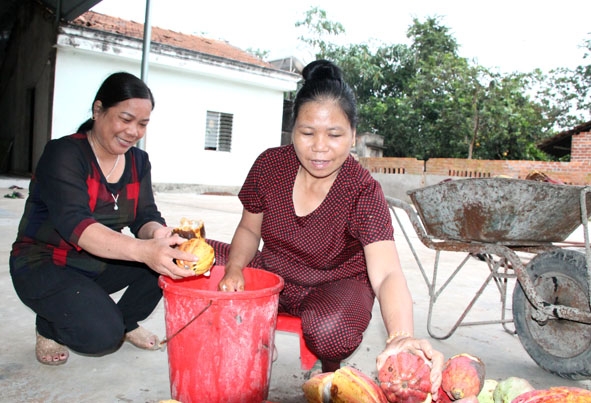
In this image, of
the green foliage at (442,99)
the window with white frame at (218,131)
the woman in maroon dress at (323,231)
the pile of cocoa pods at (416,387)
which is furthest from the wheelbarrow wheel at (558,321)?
the green foliage at (442,99)

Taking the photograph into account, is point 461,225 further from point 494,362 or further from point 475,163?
point 475,163

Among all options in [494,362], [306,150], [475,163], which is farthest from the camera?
[475,163]

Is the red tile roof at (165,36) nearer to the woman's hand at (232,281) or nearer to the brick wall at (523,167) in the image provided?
the brick wall at (523,167)

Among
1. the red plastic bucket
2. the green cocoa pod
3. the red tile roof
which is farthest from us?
the red tile roof

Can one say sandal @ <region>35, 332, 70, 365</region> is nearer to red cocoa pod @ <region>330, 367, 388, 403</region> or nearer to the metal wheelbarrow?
red cocoa pod @ <region>330, 367, 388, 403</region>

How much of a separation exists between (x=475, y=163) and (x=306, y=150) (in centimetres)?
1295

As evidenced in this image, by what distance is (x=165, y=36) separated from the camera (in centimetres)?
1324

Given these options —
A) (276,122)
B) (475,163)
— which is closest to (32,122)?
(276,122)

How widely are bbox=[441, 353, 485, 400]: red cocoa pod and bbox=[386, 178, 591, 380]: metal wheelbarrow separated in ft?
3.34

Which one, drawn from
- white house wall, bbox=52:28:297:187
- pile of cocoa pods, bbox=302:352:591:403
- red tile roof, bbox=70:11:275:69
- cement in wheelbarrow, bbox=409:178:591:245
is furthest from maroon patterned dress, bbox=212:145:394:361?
red tile roof, bbox=70:11:275:69

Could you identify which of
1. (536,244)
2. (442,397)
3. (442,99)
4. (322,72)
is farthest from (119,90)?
(442,99)

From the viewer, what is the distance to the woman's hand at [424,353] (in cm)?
133

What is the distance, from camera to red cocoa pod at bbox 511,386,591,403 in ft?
4.16

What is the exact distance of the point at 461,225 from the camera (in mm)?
2719
